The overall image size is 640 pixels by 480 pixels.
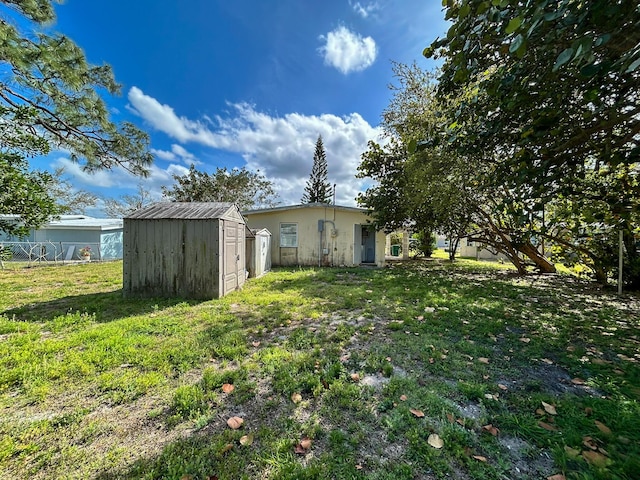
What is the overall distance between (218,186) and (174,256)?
17.9m

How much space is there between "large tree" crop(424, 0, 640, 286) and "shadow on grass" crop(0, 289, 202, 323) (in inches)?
227

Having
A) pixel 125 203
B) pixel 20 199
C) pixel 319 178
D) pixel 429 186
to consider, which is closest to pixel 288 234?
pixel 429 186

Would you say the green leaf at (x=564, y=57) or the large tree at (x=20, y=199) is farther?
the large tree at (x=20, y=199)

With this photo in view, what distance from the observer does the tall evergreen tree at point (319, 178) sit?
32.4 m

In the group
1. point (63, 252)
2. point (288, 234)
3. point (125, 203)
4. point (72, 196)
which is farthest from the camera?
point (125, 203)

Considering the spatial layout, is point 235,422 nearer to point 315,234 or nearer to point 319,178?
point 315,234

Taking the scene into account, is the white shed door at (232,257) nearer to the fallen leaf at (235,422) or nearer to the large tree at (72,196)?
the fallen leaf at (235,422)

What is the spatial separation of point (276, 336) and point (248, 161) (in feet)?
72.6

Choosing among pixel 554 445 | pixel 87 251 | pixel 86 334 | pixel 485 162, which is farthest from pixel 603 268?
pixel 87 251

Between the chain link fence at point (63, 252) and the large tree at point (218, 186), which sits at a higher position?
the large tree at point (218, 186)

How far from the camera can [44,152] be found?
4.63 m

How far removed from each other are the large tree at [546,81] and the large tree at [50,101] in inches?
234

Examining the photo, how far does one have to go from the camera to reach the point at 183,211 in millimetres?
6090

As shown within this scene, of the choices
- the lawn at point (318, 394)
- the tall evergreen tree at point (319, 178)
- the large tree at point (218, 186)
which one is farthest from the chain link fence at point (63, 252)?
the tall evergreen tree at point (319, 178)
